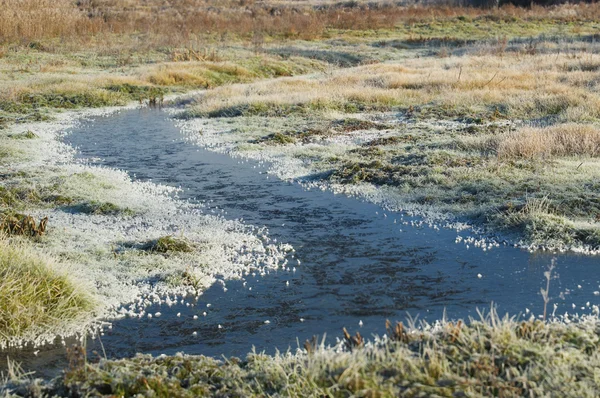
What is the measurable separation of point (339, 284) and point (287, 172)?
7119mm

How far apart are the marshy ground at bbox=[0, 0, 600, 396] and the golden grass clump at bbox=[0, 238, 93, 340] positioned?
2 cm

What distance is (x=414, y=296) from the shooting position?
9484 millimetres

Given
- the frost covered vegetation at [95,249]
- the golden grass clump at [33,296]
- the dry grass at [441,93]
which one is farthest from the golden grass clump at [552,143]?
the golden grass clump at [33,296]

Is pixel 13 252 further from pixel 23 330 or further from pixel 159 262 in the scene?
pixel 159 262

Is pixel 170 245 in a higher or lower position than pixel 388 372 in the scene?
lower

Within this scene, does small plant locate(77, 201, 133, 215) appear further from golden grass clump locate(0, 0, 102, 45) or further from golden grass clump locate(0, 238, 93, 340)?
golden grass clump locate(0, 0, 102, 45)

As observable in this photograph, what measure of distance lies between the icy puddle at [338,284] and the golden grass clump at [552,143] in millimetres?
4737

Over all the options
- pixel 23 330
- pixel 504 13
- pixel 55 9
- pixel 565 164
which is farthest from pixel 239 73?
pixel 504 13

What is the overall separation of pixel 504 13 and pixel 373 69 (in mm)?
32242

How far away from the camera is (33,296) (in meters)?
8.70

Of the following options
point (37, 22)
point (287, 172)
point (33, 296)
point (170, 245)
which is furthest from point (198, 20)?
point (33, 296)

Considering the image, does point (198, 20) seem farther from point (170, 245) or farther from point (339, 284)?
point (339, 284)

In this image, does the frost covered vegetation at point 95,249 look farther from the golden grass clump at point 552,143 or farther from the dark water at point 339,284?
the golden grass clump at point 552,143

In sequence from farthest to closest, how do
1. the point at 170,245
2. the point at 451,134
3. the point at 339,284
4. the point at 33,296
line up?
the point at 451,134, the point at 170,245, the point at 339,284, the point at 33,296
